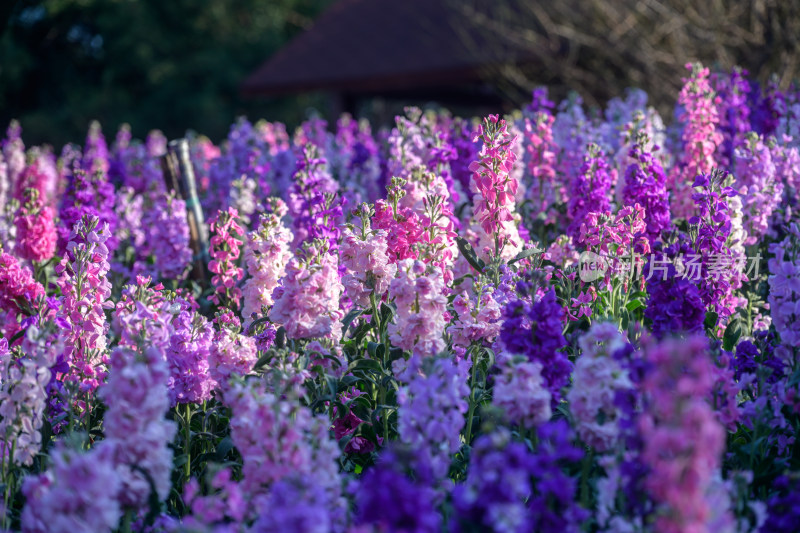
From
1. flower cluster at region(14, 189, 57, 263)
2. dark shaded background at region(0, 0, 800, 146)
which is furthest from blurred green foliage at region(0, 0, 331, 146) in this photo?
flower cluster at region(14, 189, 57, 263)

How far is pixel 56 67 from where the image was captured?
2769 centimetres

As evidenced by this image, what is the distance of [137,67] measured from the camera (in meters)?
28.3

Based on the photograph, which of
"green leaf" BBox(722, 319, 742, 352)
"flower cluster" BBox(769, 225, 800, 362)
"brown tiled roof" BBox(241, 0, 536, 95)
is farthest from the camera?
"brown tiled roof" BBox(241, 0, 536, 95)

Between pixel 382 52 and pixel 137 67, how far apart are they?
46.5 ft

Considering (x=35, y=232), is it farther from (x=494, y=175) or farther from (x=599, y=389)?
(x=599, y=389)

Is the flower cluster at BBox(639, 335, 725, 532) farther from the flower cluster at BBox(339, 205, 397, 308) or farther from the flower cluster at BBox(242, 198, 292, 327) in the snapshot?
the flower cluster at BBox(242, 198, 292, 327)

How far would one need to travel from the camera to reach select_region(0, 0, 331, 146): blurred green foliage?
26.9m

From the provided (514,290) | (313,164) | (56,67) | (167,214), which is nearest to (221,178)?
(167,214)

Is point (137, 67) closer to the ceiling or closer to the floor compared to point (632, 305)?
closer to the ceiling

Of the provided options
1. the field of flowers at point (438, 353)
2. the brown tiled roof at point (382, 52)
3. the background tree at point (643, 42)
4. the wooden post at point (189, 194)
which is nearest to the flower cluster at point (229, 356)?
the field of flowers at point (438, 353)

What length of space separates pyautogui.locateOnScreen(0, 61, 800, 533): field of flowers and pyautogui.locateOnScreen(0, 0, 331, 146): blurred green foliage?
2176 cm

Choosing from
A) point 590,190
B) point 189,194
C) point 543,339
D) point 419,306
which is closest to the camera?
point 543,339

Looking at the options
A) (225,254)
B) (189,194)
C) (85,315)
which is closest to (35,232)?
(189,194)

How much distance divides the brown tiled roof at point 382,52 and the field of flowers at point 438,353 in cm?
879
